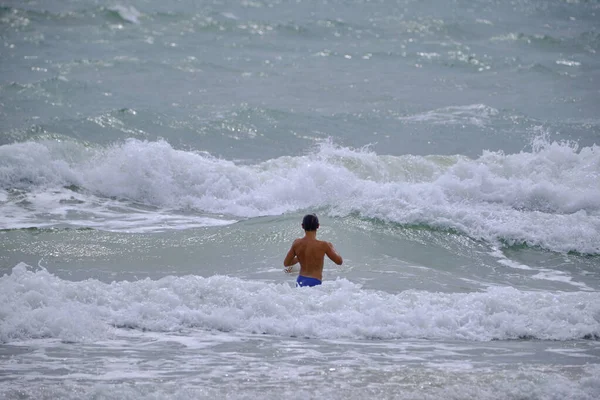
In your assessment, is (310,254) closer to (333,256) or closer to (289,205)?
(333,256)

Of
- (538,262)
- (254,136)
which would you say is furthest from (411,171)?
(538,262)

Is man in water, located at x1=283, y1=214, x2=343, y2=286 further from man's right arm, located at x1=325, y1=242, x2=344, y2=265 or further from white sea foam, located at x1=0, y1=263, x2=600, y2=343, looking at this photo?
white sea foam, located at x1=0, y1=263, x2=600, y2=343

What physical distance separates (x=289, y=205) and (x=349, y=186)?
1.04 m

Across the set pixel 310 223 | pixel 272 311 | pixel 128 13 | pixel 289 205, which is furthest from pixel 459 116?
pixel 128 13

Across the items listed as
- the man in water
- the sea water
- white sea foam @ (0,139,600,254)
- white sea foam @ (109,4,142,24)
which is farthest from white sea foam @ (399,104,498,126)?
white sea foam @ (109,4,142,24)

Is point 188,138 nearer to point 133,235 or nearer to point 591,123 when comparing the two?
point 133,235

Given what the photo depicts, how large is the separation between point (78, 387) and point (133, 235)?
18.7ft

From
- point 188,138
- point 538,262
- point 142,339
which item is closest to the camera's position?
point 142,339

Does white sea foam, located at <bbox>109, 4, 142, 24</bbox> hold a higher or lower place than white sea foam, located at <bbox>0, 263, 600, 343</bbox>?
higher

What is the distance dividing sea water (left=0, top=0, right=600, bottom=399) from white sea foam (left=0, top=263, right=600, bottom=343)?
25mm

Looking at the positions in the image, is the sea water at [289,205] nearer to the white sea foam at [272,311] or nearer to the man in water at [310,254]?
the white sea foam at [272,311]

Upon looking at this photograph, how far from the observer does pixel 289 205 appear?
14.2 meters

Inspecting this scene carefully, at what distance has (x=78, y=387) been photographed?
246 inches

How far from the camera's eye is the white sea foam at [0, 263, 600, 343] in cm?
786
